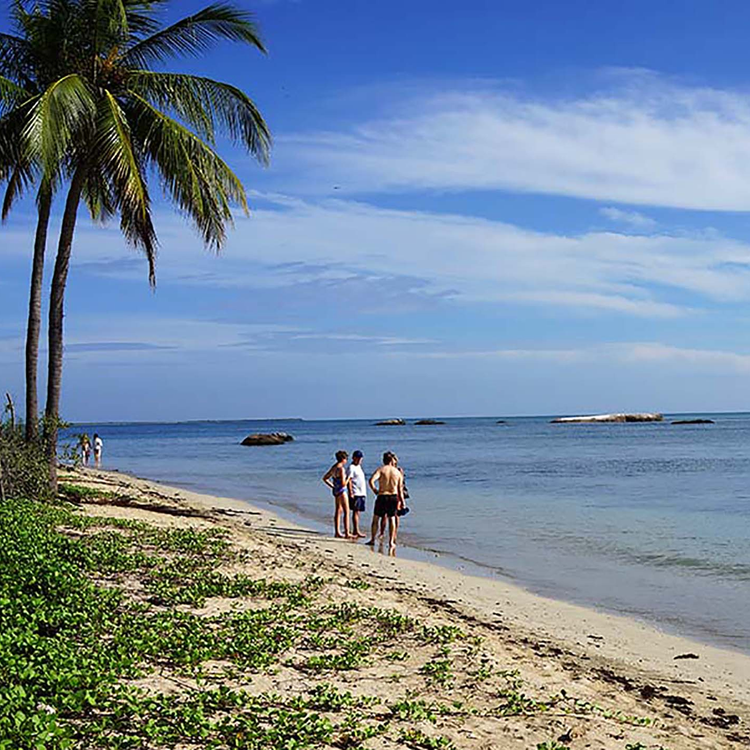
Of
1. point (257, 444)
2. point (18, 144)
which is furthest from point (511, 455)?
point (18, 144)

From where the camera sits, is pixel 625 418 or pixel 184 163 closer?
pixel 184 163

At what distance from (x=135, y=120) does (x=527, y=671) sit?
11871 millimetres

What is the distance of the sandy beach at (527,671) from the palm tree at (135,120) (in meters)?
5.91

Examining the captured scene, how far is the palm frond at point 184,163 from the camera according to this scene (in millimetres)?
15516

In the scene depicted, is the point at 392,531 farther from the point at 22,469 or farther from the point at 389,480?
the point at 22,469

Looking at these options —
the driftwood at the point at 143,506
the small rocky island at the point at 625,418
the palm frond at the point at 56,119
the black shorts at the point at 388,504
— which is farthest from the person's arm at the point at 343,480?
the small rocky island at the point at 625,418

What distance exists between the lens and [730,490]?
2692cm

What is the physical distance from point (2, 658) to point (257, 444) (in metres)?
70.2

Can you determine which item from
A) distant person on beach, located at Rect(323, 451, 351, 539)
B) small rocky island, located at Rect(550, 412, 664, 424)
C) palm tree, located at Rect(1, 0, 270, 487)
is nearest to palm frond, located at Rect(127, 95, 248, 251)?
palm tree, located at Rect(1, 0, 270, 487)

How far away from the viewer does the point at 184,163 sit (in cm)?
1566

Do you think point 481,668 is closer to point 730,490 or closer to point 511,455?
point 730,490

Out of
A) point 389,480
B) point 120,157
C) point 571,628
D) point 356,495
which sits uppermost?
point 120,157

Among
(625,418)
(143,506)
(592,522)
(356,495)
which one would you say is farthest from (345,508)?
(625,418)

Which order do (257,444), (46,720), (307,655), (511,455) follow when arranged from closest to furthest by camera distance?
1. (46,720)
2. (307,655)
3. (511,455)
4. (257,444)
